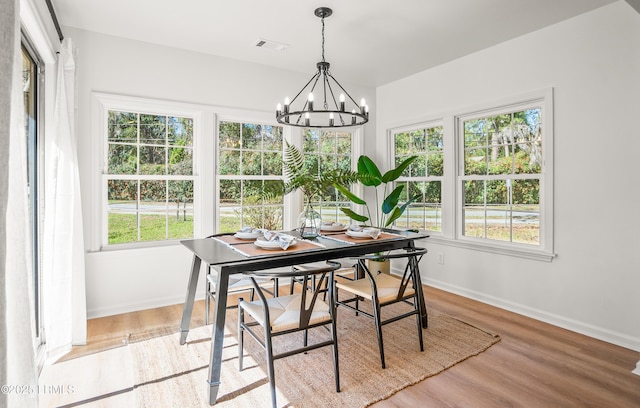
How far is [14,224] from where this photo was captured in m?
1.14

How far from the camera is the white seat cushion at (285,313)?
79.7 inches

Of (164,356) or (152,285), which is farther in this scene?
(152,285)

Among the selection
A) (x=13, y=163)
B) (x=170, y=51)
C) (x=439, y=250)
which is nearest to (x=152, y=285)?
(x=170, y=51)

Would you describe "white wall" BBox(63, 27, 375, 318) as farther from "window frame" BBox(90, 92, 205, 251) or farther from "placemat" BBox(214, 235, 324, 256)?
"placemat" BBox(214, 235, 324, 256)

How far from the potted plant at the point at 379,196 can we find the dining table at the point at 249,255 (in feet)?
3.68

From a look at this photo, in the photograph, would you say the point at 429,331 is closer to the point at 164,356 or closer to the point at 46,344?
the point at 164,356

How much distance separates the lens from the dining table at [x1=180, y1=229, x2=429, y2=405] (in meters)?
2.05

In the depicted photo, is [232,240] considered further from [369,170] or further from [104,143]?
[369,170]

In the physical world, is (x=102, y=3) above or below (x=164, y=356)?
above

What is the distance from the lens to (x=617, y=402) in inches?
80.4

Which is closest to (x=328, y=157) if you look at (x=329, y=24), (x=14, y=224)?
(x=329, y=24)

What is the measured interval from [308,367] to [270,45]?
3.03 m

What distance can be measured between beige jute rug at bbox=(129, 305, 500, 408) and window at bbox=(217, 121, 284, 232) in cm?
144

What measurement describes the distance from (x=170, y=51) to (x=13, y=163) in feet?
9.59
